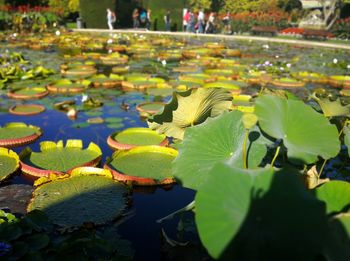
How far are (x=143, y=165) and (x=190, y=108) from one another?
3.94 ft

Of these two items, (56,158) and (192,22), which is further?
(192,22)

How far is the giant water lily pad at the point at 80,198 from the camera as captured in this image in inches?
104

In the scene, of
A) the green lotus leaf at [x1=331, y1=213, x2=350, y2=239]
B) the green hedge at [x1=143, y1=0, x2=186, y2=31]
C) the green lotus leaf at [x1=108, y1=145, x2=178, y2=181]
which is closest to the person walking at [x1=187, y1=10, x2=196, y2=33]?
the green hedge at [x1=143, y1=0, x2=186, y2=31]

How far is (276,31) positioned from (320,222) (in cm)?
2202

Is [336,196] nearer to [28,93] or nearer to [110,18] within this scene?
[28,93]

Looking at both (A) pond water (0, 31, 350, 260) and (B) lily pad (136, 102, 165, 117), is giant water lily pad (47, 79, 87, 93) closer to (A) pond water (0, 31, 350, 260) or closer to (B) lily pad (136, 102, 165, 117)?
(A) pond water (0, 31, 350, 260)

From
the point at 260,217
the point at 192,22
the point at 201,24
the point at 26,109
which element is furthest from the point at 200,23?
the point at 260,217

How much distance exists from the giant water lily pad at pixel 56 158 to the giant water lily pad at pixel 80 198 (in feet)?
0.77

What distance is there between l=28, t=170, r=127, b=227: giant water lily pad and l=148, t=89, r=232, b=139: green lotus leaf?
2.40 feet

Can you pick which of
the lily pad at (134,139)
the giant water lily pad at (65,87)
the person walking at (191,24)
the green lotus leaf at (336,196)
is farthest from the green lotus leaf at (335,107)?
the person walking at (191,24)

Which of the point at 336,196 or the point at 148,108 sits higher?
the point at 336,196

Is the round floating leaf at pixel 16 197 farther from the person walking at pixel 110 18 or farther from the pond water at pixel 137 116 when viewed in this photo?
the person walking at pixel 110 18

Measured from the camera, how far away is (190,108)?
2574 millimetres

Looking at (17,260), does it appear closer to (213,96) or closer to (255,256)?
(255,256)
